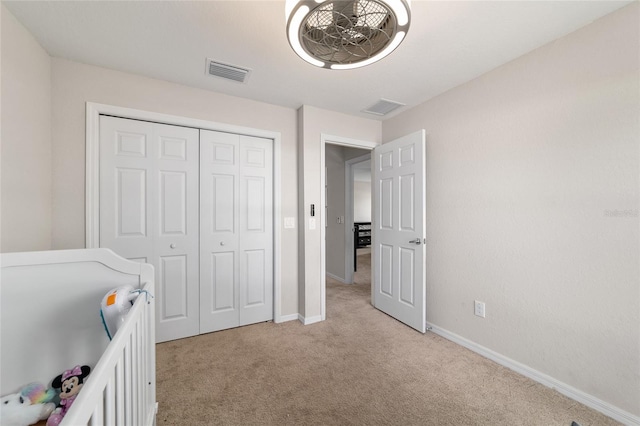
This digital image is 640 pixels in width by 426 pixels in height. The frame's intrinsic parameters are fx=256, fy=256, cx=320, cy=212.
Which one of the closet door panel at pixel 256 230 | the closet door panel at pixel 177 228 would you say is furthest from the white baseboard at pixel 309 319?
the closet door panel at pixel 177 228

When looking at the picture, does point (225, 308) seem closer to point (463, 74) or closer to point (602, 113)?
point (463, 74)

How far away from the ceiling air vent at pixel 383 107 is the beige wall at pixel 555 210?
0.50 meters

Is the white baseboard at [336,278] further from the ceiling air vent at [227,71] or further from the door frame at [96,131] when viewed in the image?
the ceiling air vent at [227,71]

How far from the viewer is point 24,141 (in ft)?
5.26

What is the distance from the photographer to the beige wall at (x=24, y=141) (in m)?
1.46

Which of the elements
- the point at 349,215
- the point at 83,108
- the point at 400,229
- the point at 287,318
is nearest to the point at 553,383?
the point at 400,229

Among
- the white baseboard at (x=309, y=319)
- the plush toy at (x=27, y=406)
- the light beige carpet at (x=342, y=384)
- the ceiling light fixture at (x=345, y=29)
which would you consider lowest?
the light beige carpet at (x=342, y=384)

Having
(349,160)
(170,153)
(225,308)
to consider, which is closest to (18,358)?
(225,308)

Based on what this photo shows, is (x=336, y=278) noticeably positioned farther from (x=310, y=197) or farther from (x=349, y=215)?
(x=310, y=197)

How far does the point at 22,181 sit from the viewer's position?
62.9 inches

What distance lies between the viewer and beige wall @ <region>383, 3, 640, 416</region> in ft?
4.78

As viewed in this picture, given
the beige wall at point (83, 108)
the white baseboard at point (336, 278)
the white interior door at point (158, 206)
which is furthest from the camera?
the white baseboard at point (336, 278)

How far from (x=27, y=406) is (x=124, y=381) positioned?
2.47 ft

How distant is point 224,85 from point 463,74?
6.78 feet
